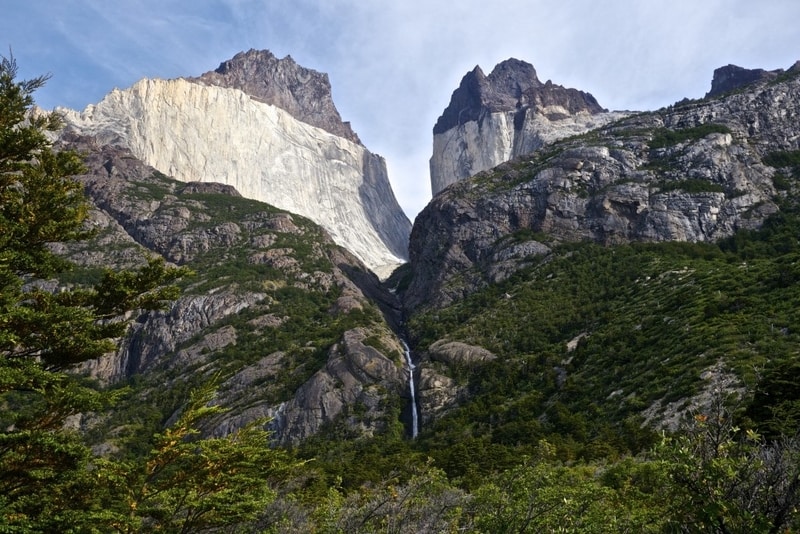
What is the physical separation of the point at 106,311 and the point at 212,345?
86.2 m

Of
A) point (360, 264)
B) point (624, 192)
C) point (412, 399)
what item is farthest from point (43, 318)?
point (360, 264)

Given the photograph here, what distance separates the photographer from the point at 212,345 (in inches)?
3787

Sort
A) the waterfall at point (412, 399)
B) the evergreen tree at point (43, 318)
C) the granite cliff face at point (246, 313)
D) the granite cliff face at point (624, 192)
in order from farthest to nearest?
the granite cliff face at point (624, 192) → the granite cliff face at point (246, 313) → the waterfall at point (412, 399) → the evergreen tree at point (43, 318)

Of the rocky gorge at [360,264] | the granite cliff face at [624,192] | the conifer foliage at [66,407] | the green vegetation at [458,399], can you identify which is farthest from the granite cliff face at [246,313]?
the conifer foliage at [66,407]

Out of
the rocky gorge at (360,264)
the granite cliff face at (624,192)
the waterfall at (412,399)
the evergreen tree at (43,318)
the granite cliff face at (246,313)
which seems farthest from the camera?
the granite cliff face at (624,192)

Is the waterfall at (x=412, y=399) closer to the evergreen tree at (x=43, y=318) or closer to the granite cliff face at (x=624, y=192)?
the granite cliff face at (x=624, y=192)

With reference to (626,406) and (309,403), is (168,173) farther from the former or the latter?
(626,406)

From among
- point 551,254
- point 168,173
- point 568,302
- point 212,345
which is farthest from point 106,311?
point 168,173

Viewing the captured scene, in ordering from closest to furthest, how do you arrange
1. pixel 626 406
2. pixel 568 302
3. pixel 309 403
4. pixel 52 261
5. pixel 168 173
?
1. pixel 52 261
2. pixel 626 406
3. pixel 309 403
4. pixel 568 302
5. pixel 168 173

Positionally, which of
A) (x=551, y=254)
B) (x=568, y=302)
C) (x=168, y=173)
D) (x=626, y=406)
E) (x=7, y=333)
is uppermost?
(x=168, y=173)

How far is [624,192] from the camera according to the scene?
107m

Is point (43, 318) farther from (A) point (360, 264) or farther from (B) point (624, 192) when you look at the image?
(A) point (360, 264)

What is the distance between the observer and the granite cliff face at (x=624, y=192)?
10181 cm

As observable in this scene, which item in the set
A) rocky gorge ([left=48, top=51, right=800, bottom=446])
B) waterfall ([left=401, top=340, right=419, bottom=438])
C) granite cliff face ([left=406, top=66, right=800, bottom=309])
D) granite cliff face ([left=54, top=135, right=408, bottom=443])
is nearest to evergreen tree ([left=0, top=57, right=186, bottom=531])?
granite cliff face ([left=54, top=135, right=408, bottom=443])
